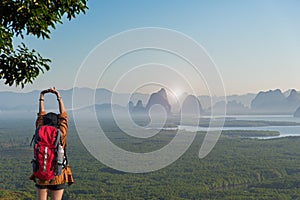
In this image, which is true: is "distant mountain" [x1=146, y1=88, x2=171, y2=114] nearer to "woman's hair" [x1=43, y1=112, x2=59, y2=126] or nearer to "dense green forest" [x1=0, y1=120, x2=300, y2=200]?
"woman's hair" [x1=43, y1=112, x2=59, y2=126]

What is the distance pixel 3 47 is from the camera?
356 cm

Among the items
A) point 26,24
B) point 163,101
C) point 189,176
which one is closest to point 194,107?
point 26,24

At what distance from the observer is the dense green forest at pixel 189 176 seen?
5925 cm

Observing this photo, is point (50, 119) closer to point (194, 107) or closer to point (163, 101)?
point (194, 107)

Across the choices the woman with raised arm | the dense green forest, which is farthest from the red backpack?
the dense green forest

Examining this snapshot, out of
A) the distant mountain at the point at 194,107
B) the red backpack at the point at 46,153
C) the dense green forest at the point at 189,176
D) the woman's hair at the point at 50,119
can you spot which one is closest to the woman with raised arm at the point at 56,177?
the woman's hair at the point at 50,119

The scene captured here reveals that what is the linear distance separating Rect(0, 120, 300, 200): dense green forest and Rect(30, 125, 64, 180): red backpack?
137 feet

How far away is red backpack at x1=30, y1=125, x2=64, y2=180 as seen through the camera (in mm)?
2820

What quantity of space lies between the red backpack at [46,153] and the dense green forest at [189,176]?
41.6 meters

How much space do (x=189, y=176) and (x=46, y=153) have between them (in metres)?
76.1

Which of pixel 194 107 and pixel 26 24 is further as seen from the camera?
pixel 194 107

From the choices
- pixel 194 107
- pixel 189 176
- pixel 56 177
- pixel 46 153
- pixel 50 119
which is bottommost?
pixel 189 176

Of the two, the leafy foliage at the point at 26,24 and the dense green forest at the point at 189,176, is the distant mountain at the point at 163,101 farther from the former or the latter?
the dense green forest at the point at 189,176

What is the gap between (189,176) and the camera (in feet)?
251
